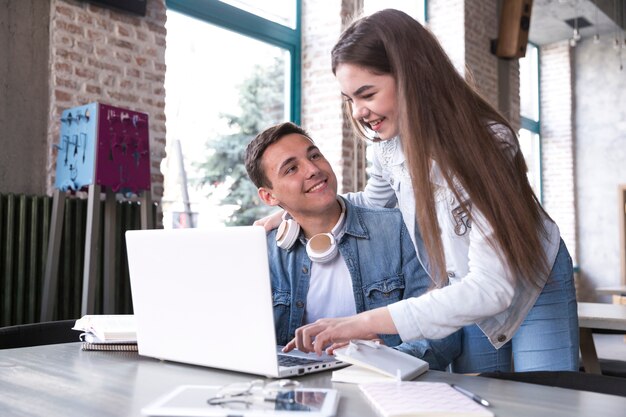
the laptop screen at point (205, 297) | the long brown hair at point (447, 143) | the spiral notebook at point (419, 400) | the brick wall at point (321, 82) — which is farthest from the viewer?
the brick wall at point (321, 82)

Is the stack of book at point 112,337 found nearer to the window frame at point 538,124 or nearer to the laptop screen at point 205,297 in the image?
the laptop screen at point 205,297

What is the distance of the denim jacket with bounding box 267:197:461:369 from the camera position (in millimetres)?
1880

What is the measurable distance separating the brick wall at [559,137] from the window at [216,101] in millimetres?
5670

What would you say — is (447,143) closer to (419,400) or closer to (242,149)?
(419,400)

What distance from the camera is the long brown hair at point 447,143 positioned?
4.90 ft

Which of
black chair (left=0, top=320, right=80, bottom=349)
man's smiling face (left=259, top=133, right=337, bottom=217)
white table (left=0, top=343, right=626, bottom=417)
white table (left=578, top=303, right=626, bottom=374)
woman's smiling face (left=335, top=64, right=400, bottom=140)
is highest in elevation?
woman's smiling face (left=335, top=64, right=400, bottom=140)

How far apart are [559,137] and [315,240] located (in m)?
8.57

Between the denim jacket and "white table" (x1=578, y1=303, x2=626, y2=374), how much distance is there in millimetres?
1280

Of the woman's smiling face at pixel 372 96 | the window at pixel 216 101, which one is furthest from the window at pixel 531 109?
the woman's smiling face at pixel 372 96

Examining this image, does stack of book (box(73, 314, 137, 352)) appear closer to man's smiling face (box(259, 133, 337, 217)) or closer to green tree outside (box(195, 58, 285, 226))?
man's smiling face (box(259, 133, 337, 217))

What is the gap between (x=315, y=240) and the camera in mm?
1920

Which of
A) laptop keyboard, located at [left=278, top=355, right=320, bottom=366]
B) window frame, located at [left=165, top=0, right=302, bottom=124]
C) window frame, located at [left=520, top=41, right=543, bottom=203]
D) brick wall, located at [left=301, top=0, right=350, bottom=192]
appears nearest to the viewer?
laptop keyboard, located at [left=278, top=355, right=320, bottom=366]

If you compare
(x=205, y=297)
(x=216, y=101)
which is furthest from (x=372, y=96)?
(x=216, y=101)

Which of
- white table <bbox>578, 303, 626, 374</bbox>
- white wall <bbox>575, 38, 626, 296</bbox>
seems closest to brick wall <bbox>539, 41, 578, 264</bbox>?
white wall <bbox>575, 38, 626, 296</bbox>
